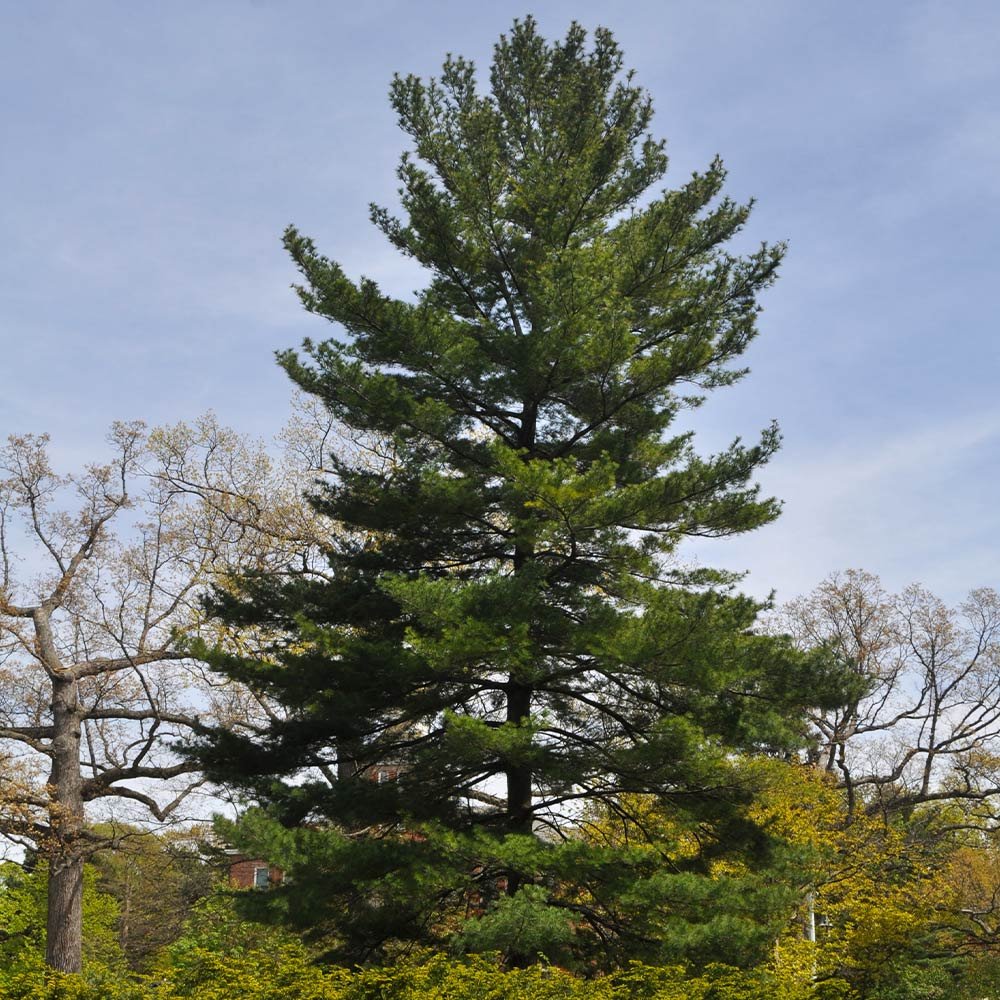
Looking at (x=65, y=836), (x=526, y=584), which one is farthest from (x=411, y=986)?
(x=65, y=836)

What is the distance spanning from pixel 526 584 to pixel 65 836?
42.0 feet

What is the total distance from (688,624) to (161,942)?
991 inches

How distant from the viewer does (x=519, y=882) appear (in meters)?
11.6

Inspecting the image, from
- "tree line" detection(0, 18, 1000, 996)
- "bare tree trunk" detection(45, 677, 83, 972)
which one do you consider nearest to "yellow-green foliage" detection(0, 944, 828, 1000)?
"tree line" detection(0, 18, 1000, 996)

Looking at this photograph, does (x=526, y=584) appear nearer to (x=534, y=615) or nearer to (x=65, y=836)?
(x=534, y=615)

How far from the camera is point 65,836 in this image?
19734 mm

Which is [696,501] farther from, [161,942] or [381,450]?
[161,942]

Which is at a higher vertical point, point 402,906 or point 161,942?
point 402,906

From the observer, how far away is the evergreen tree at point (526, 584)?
Result: 36.0ft

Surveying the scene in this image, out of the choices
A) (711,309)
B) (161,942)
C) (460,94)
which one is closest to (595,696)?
(711,309)

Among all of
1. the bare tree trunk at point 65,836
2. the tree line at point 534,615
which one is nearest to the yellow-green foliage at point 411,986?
the tree line at point 534,615

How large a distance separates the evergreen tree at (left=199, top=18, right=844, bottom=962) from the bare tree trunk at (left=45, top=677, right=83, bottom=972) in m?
8.26

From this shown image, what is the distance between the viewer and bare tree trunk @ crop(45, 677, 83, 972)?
1973cm

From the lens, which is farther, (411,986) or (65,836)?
(65,836)
